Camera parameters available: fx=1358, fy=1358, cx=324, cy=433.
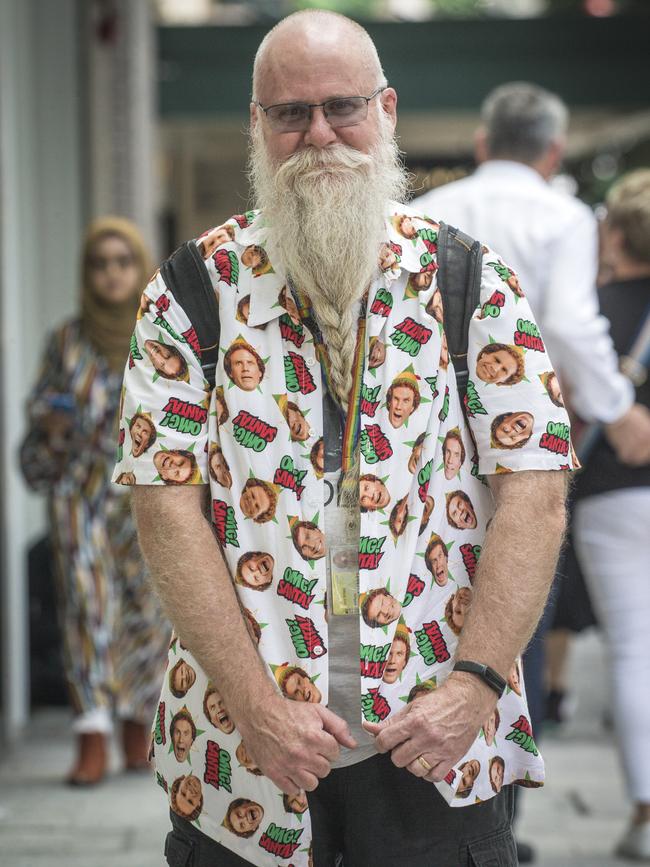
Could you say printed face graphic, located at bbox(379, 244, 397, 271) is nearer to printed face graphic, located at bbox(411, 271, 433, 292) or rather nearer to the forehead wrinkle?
printed face graphic, located at bbox(411, 271, 433, 292)

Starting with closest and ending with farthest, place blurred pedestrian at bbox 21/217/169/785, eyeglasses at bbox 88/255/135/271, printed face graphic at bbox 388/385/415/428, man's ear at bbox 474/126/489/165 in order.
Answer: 1. printed face graphic at bbox 388/385/415/428
2. man's ear at bbox 474/126/489/165
3. blurred pedestrian at bbox 21/217/169/785
4. eyeglasses at bbox 88/255/135/271

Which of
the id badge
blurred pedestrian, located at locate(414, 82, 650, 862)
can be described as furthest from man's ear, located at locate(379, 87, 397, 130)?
blurred pedestrian, located at locate(414, 82, 650, 862)

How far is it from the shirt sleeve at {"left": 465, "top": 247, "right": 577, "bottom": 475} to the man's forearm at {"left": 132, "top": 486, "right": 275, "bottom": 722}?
48 centimetres

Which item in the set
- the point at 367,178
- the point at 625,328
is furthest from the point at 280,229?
the point at 625,328

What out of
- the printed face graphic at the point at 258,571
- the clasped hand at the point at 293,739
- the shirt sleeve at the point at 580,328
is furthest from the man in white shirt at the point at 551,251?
the clasped hand at the point at 293,739

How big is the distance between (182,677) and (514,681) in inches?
22.5

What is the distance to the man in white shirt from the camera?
13.6 feet

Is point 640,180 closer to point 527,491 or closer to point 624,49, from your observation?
point 527,491

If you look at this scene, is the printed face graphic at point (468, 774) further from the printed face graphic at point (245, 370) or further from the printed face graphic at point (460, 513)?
the printed face graphic at point (245, 370)

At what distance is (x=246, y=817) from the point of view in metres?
2.22

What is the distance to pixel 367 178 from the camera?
7.59 feet

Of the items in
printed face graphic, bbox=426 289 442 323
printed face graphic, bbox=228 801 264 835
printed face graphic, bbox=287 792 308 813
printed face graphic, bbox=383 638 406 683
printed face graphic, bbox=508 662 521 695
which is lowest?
printed face graphic, bbox=228 801 264 835

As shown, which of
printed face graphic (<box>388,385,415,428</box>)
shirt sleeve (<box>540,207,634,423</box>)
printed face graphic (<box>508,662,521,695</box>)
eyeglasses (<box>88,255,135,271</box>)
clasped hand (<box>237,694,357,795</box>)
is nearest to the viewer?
clasped hand (<box>237,694,357,795</box>)

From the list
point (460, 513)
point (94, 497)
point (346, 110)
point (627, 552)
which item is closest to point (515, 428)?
point (460, 513)
